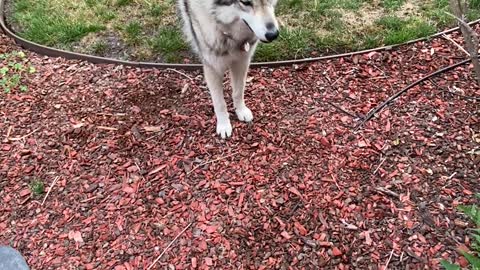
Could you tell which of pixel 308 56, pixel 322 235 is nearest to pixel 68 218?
pixel 322 235

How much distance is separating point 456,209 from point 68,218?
2211mm

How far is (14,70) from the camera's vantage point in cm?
371

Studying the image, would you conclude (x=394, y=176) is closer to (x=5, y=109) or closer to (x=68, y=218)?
(x=68, y=218)

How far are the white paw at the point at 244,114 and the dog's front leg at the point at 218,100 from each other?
11 cm

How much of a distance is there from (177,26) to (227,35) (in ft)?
4.85

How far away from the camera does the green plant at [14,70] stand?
3559 millimetres

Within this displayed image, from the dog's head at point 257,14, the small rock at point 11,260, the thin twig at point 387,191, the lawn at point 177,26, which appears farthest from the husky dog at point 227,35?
the small rock at point 11,260

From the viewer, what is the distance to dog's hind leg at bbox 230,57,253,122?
2869 millimetres

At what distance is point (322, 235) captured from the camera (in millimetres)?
2465

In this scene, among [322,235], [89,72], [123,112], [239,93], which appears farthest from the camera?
[89,72]

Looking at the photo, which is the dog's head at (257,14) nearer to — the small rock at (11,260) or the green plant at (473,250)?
the green plant at (473,250)

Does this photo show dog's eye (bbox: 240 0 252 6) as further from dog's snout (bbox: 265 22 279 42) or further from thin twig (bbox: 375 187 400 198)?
thin twig (bbox: 375 187 400 198)

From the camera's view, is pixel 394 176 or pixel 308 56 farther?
pixel 308 56

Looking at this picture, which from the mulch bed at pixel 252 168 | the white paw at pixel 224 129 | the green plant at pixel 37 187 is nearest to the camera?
the mulch bed at pixel 252 168
